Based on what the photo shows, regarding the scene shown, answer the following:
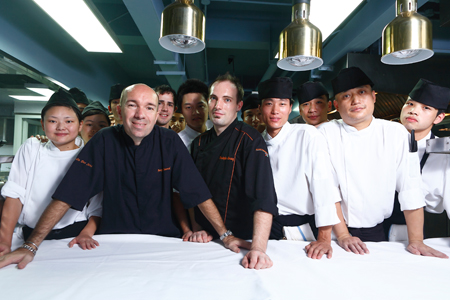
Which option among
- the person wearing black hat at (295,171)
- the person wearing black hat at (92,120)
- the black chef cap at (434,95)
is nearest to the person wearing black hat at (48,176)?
the person wearing black hat at (92,120)

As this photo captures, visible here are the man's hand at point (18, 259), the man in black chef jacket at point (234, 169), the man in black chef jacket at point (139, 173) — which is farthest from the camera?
the man in black chef jacket at point (139, 173)

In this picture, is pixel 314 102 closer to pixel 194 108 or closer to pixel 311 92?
pixel 311 92

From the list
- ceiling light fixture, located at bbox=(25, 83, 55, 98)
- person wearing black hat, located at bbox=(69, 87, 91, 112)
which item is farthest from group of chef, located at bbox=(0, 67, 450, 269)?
ceiling light fixture, located at bbox=(25, 83, 55, 98)

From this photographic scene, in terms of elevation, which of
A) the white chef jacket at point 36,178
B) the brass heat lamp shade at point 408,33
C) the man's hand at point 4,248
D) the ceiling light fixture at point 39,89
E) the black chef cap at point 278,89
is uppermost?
the ceiling light fixture at point 39,89

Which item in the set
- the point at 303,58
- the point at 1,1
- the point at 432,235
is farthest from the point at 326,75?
the point at 1,1

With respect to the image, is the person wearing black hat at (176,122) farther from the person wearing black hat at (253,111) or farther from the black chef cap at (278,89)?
the black chef cap at (278,89)

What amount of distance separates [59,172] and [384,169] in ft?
5.68

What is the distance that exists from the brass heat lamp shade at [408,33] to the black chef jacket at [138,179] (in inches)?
41.5

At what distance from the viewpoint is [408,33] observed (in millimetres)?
1118

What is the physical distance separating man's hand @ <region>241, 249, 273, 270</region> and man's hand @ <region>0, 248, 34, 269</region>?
83 centimetres

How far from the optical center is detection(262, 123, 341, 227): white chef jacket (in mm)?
1393

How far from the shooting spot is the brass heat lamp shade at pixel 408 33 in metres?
1.11

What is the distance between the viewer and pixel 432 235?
2.62 m

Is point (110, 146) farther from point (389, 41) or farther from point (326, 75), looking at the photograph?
point (326, 75)
